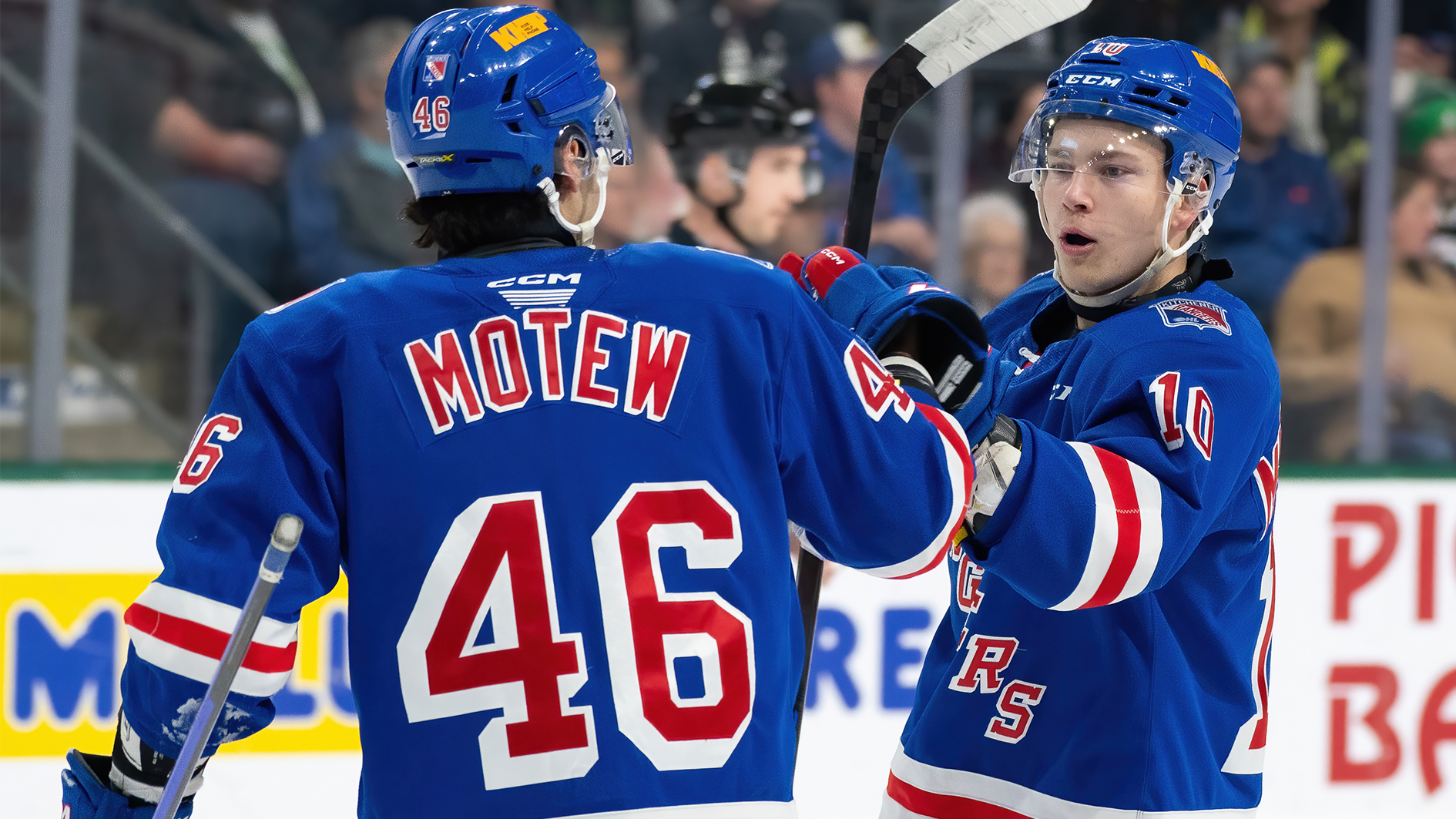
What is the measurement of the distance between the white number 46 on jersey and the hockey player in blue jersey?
35 cm

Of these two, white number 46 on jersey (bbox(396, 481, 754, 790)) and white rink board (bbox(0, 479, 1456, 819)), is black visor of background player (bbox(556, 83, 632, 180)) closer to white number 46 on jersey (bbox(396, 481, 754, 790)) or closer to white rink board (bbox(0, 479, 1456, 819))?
white number 46 on jersey (bbox(396, 481, 754, 790))

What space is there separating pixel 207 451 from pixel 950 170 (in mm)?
2909

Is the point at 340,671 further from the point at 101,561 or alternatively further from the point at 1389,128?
the point at 1389,128

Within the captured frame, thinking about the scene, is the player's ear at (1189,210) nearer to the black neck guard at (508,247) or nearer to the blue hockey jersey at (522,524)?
the blue hockey jersey at (522,524)

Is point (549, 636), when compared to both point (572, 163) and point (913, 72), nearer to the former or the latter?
point (572, 163)

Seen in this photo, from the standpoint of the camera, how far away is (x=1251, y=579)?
1798mm

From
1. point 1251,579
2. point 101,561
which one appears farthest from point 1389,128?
point 101,561

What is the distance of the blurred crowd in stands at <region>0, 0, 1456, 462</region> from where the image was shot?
3.67 m

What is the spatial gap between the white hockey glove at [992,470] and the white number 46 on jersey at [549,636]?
296 millimetres

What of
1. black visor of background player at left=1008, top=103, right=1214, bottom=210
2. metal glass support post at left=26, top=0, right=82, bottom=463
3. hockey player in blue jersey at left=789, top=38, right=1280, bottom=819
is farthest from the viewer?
metal glass support post at left=26, top=0, right=82, bottom=463

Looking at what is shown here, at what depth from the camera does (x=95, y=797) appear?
152 cm

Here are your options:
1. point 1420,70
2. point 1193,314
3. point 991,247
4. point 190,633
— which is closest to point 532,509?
point 190,633

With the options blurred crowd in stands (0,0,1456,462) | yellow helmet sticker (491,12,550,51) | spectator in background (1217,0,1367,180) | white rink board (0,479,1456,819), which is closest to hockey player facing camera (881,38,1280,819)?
yellow helmet sticker (491,12,550,51)

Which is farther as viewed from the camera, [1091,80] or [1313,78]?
[1313,78]
